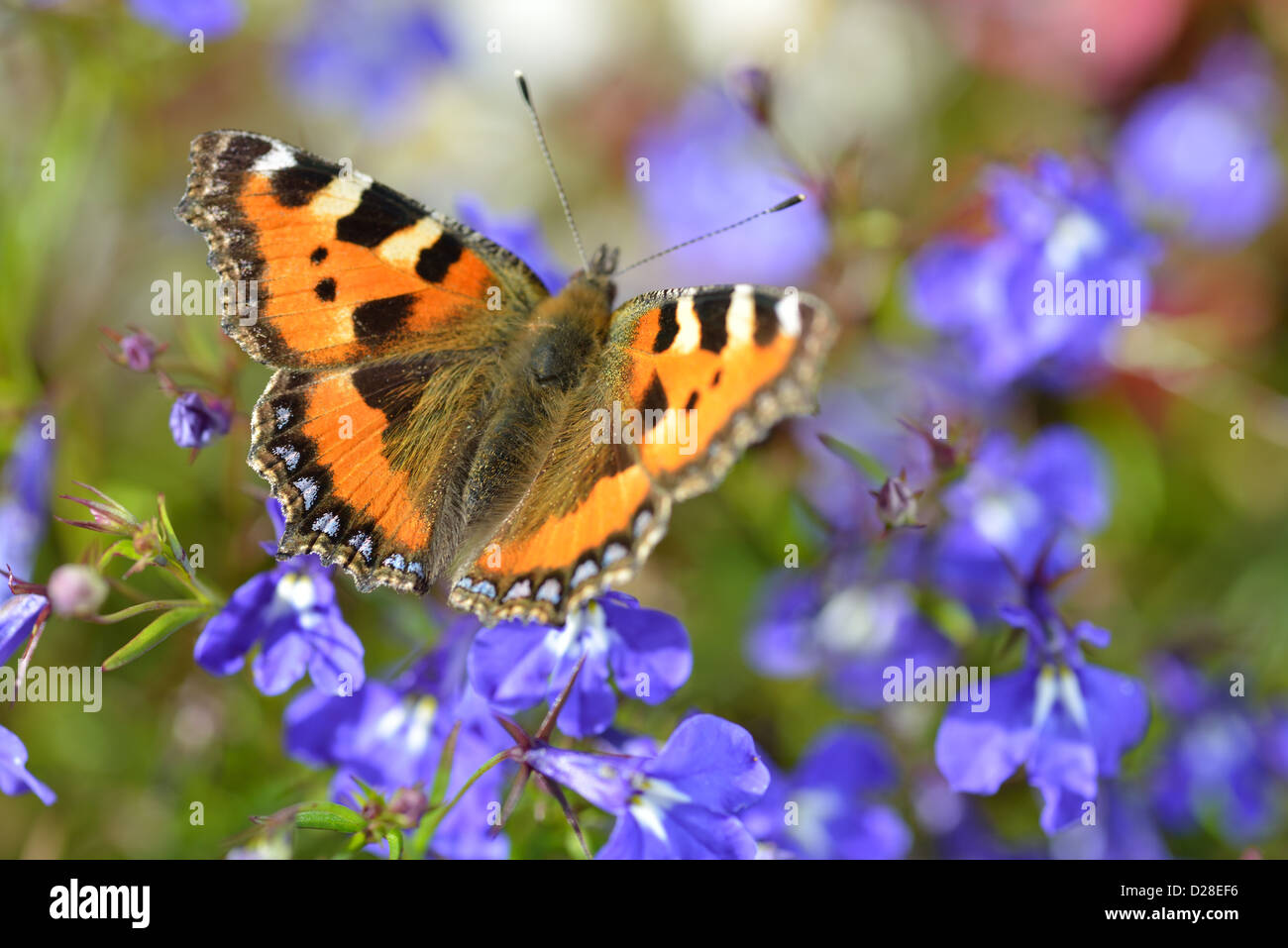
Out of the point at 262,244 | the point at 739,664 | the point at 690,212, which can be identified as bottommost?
the point at 739,664

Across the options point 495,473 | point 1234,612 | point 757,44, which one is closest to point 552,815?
point 495,473

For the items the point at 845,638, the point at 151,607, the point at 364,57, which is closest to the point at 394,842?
the point at 151,607

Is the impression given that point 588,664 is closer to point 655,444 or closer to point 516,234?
point 655,444

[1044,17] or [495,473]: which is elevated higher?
[1044,17]

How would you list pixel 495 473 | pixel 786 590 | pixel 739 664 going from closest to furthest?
pixel 495 473 < pixel 786 590 < pixel 739 664

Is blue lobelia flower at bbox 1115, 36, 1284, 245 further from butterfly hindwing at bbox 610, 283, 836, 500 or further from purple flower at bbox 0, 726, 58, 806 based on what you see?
purple flower at bbox 0, 726, 58, 806

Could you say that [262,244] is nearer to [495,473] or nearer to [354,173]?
[354,173]

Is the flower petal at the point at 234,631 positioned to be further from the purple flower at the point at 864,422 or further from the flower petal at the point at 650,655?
the purple flower at the point at 864,422

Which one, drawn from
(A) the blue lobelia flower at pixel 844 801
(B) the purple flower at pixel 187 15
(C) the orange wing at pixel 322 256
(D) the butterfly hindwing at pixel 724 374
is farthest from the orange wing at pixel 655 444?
(B) the purple flower at pixel 187 15
